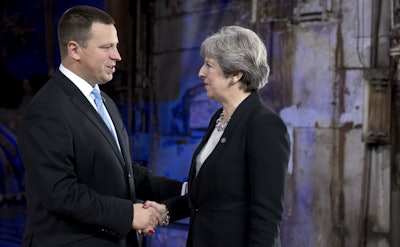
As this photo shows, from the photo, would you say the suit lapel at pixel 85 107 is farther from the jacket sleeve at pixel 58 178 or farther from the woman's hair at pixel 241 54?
the woman's hair at pixel 241 54

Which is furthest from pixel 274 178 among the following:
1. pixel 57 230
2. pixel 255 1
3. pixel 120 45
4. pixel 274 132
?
pixel 120 45

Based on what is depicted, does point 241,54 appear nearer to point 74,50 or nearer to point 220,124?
point 220,124

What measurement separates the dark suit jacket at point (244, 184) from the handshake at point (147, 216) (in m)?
0.18

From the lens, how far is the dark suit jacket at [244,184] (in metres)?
1.73

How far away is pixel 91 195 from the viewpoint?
1856mm

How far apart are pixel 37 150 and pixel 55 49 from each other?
3.76 meters

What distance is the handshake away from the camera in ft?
6.49

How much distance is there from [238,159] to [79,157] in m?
0.59

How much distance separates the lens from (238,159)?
71.4 inches

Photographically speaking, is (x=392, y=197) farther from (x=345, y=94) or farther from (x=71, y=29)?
(x=71, y=29)

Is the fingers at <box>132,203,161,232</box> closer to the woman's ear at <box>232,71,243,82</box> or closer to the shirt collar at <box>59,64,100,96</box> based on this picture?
the shirt collar at <box>59,64,100,96</box>

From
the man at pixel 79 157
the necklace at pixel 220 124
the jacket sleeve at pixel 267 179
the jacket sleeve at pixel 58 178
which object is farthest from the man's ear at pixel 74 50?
the jacket sleeve at pixel 267 179

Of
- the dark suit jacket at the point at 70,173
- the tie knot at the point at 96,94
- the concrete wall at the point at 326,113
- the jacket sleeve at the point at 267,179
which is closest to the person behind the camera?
the jacket sleeve at the point at 267,179

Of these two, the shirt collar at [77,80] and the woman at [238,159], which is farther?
the shirt collar at [77,80]
